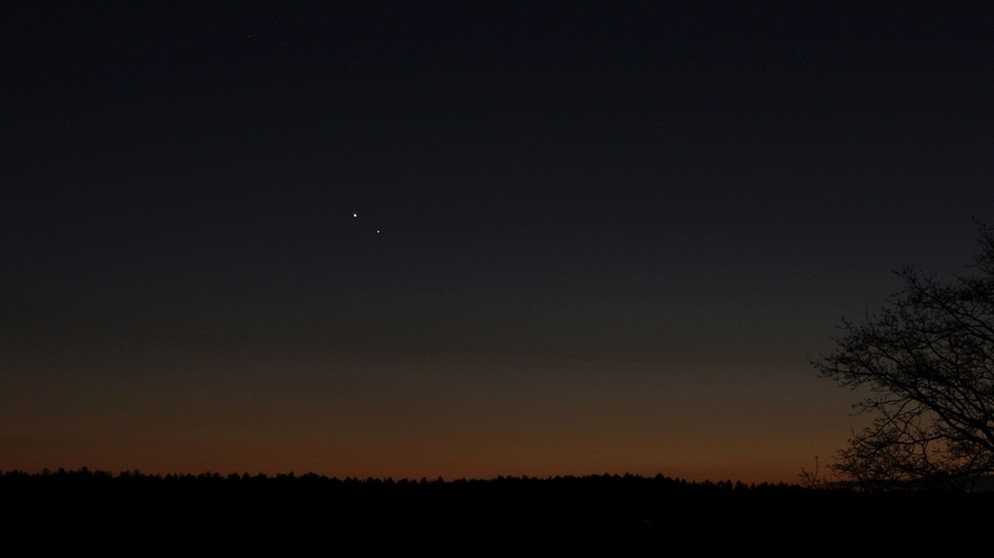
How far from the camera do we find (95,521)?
1157 cm

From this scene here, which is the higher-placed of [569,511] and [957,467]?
[957,467]

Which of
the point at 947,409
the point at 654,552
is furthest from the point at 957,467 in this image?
the point at 654,552

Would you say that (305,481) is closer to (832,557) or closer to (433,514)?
(433,514)

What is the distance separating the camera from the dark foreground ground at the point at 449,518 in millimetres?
11367

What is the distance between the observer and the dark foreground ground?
11367 mm

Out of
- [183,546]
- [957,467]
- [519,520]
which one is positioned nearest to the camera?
[183,546]

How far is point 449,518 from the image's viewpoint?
12828mm

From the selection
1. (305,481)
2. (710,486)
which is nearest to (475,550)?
(305,481)

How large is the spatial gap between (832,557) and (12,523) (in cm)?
943

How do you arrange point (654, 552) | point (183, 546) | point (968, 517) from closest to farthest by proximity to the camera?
1. point (183, 546)
2. point (654, 552)
3. point (968, 517)

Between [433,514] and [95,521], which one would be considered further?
[433,514]

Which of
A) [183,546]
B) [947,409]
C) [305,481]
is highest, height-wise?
[947,409]

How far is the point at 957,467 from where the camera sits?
894 inches

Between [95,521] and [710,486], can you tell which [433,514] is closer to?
[95,521]
